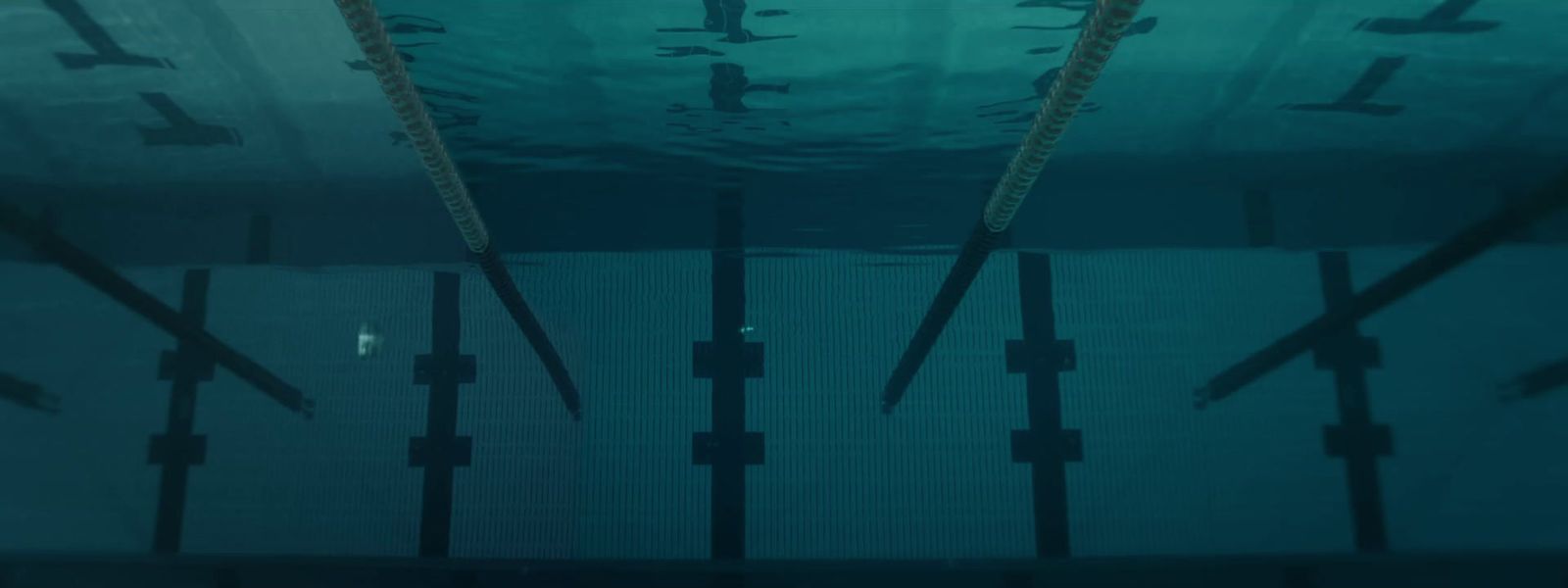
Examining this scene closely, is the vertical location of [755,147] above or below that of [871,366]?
above

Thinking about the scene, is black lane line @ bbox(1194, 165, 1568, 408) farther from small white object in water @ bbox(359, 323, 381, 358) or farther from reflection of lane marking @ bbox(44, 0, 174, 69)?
reflection of lane marking @ bbox(44, 0, 174, 69)

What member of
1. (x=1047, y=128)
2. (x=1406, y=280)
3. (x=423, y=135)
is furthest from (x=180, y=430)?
(x=1406, y=280)

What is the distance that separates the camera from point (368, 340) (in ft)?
14.2

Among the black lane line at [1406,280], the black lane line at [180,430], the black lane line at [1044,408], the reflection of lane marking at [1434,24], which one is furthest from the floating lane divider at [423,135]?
the black lane line at [1406,280]

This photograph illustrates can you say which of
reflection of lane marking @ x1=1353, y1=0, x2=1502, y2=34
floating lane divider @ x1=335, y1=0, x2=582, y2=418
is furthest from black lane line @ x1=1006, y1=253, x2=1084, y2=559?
floating lane divider @ x1=335, y1=0, x2=582, y2=418

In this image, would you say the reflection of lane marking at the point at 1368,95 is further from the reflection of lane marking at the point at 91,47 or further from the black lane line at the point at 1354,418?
the reflection of lane marking at the point at 91,47

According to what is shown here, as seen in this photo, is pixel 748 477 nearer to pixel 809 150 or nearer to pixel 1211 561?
pixel 809 150

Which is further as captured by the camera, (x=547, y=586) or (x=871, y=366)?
(x=871, y=366)

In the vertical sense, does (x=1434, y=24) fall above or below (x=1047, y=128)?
above

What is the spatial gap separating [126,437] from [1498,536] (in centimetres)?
629

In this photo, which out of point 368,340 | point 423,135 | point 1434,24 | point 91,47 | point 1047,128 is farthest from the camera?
point 368,340

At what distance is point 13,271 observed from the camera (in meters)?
4.41

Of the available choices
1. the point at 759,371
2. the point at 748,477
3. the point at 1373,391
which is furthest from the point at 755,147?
the point at 1373,391

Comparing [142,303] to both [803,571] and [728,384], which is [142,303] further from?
[803,571]
